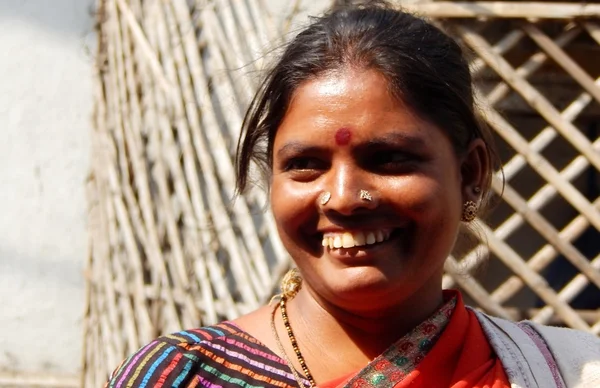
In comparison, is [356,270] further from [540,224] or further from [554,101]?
[554,101]

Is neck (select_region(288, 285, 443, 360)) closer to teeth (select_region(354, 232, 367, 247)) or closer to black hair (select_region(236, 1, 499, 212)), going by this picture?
teeth (select_region(354, 232, 367, 247))

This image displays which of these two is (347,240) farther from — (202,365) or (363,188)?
(202,365)

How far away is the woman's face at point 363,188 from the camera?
1210 mm

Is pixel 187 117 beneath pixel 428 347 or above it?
beneath

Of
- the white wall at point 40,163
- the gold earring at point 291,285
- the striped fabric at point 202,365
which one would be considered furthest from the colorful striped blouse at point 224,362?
the white wall at point 40,163

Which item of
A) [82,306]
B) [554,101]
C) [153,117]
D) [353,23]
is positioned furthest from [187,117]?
[353,23]

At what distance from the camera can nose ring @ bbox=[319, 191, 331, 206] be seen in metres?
1.22

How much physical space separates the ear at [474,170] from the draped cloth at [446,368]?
0.20m

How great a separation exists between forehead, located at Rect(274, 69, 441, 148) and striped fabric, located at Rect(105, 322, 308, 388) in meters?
0.32

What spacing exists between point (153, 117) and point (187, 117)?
0.69 ft

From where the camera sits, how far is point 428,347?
131 centimetres

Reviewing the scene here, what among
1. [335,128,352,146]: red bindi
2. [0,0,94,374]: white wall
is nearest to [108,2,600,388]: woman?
[335,128,352,146]: red bindi

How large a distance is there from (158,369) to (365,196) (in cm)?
38

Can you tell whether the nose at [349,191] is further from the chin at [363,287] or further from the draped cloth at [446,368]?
the draped cloth at [446,368]
